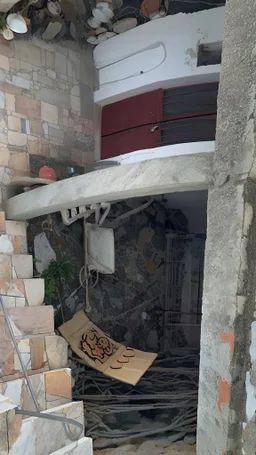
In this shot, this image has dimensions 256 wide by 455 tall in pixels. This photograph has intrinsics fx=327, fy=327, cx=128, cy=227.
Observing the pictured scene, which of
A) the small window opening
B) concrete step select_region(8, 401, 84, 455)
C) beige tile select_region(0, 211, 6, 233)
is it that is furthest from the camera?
the small window opening

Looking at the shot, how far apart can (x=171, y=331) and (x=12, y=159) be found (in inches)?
180

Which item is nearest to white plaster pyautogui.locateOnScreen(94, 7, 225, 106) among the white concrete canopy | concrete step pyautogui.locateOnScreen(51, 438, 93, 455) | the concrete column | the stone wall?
the stone wall

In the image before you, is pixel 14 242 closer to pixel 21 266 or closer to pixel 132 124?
pixel 21 266

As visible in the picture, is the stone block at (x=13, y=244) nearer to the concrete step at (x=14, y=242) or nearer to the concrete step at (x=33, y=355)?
the concrete step at (x=14, y=242)

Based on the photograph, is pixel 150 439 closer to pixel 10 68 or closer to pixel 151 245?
pixel 151 245

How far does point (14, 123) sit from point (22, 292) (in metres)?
2.23

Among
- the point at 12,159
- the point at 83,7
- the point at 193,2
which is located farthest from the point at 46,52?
the point at 193,2

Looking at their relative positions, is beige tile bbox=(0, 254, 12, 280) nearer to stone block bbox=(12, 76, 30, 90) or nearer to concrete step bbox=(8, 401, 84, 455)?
concrete step bbox=(8, 401, 84, 455)

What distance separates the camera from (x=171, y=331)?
673 cm

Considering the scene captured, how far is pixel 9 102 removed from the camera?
429 cm

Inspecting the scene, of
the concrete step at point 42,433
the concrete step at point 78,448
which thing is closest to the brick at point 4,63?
the concrete step at point 42,433

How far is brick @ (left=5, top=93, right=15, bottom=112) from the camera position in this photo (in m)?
4.25

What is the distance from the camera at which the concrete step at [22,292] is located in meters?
3.61

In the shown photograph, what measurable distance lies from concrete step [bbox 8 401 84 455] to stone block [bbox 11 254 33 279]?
4.84 feet
